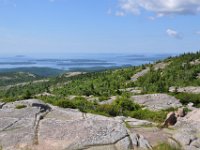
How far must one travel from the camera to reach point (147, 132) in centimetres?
1820

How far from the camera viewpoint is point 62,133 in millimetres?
16500

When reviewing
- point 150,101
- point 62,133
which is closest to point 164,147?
A: point 62,133

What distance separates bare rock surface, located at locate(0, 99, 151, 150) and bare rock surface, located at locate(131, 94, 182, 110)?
63.5 ft

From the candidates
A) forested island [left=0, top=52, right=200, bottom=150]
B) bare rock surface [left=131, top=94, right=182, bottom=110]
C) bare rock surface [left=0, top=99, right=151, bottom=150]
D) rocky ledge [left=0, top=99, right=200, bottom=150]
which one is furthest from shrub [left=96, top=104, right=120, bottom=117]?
bare rock surface [left=131, top=94, right=182, bottom=110]

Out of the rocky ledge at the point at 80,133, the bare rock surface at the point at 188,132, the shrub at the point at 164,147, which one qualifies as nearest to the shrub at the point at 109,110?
the rocky ledge at the point at 80,133

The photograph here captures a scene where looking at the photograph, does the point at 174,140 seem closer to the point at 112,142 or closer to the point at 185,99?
the point at 112,142

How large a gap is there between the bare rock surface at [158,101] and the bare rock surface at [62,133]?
19.4m

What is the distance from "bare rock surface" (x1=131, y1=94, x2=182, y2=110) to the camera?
37.8m

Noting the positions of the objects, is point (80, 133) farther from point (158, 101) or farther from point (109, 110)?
point (158, 101)

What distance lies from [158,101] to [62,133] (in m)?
25.4

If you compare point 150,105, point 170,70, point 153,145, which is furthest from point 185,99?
point 170,70

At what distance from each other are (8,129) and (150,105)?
75.9ft

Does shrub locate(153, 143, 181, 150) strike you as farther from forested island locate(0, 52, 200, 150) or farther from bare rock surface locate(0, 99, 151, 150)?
bare rock surface locate(0, 99, 151, 150)

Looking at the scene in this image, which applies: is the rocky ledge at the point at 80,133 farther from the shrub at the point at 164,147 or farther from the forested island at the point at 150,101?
the shrub at the point at 164,147
